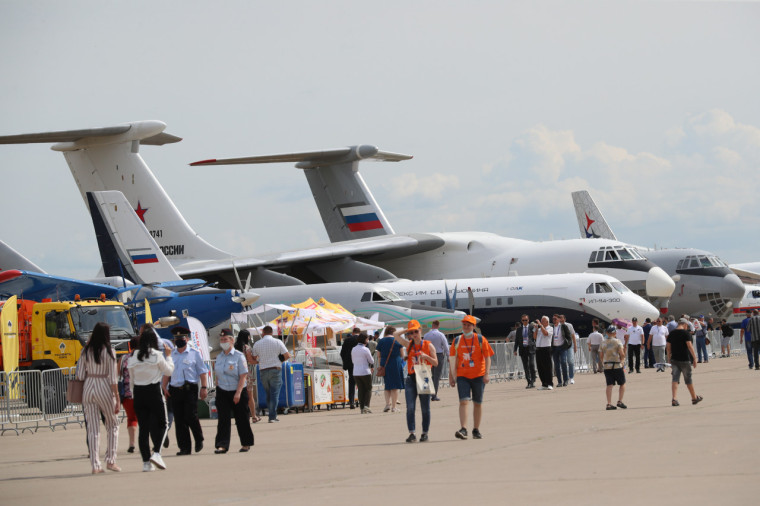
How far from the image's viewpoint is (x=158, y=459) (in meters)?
10.7

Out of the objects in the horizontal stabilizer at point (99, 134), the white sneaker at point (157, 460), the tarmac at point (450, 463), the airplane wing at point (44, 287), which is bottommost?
the tarmac at point (450, 463)

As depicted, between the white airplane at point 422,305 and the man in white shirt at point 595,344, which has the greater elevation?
the white airplane at point 422,305

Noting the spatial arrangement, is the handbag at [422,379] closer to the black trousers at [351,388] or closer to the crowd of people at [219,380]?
the crowd of people at [219,380]

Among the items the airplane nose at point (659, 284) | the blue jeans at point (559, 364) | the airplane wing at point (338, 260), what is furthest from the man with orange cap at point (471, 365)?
the airplane wing at point (338, 260)

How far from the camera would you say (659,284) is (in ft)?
111

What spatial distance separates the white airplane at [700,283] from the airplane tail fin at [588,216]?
149 feet

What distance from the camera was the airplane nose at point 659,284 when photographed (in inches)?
1329

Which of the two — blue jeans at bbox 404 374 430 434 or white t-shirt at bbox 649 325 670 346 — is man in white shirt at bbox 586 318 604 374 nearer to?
white t-shirt at bbox 649 325 670 346

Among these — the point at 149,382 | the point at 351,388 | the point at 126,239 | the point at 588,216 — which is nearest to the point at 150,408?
the point at 149,382

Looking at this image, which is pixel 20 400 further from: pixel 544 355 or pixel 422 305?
Result: pixel 422 305

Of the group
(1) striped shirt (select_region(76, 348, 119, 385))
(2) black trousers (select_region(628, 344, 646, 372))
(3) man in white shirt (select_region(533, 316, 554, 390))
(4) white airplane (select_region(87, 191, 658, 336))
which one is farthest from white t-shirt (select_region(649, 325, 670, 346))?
(1) striped shirt (select_region(76, 348, 119, 385))

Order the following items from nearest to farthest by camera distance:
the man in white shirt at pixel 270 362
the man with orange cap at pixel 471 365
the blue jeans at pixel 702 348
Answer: the man with orange cap at pixel 471 365 → the man in white shirt at pixel 270 362 → the blue jeans at pixel 702 348

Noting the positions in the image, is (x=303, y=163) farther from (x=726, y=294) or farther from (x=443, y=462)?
(x=443, y=462)

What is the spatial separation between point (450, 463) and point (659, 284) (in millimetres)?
25185
